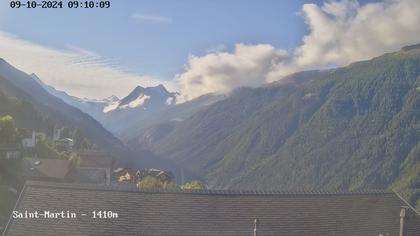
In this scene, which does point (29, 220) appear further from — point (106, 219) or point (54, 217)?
point (106, 219)

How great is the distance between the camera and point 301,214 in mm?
28641

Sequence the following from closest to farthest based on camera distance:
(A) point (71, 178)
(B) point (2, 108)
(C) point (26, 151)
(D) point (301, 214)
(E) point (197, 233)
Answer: (E) point (197, 233), (D) point (301, 214), (A) point (71, 178), (C) point (26, 151), (B) point (2, 108)

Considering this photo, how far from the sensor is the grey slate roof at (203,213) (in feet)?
86.7

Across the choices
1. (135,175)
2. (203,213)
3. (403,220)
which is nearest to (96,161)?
(135,175)

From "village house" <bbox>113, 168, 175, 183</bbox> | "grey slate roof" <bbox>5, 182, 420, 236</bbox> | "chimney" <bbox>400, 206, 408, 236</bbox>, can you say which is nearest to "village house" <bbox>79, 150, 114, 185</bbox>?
"village house" <bbox>113, 168, 175, 183</bbox>

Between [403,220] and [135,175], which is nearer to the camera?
[403,220]

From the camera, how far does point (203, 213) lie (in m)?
27.6

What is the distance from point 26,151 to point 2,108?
34474mm

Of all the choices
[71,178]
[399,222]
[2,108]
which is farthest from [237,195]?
[2,108]

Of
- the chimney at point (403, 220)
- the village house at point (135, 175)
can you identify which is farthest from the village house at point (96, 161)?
the chimney at point (403, 220)

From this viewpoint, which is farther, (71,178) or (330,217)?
(71,178)

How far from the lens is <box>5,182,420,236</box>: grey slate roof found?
26.4 metres

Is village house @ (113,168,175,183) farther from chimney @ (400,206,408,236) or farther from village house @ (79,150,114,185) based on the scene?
chimney @ (400,206,408,236)

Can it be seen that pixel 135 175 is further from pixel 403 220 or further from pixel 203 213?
pixel 403 220
